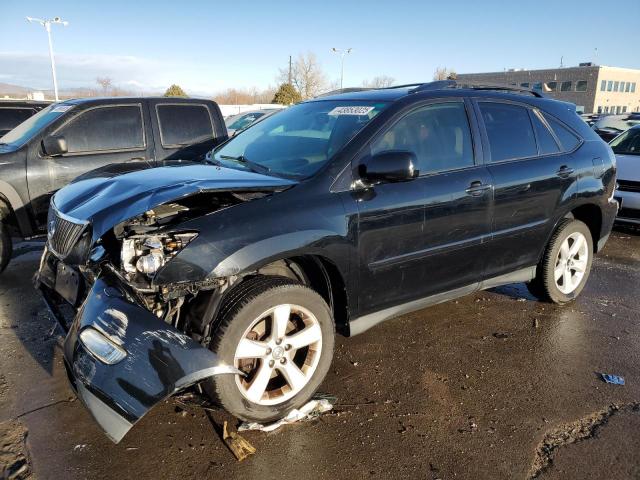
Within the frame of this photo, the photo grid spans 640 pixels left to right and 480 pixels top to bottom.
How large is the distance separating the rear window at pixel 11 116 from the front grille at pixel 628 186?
1026 centimetres

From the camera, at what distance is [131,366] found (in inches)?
88.4

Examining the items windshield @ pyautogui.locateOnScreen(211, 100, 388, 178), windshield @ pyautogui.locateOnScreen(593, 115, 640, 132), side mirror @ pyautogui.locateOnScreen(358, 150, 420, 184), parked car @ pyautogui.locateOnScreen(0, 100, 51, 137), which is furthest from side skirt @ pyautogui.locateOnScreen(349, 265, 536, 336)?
windshield @ pyautogui.locateOnScreen(593, 115, 640, 132)

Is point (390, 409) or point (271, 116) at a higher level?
point (271, 116)

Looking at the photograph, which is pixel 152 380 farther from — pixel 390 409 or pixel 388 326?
pixel 388 326

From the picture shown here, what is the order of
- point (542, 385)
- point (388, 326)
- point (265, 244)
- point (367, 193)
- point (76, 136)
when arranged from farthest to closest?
1. point (76, 136)
2. point (388, 326)
3. point (542, 385)
4. point (367, 193)
5. point (265, 244)

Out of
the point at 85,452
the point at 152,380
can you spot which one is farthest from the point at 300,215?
the point at 85,452

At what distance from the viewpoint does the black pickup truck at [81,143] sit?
17.3 ft

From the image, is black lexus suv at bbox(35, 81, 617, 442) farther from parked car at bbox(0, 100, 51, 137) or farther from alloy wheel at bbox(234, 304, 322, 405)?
parked car at bbox(0, 100, 51, 137)

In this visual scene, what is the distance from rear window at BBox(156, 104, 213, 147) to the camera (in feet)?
20.3

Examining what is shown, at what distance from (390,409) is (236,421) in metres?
0.93

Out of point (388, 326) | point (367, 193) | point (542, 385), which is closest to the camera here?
point (367, 193)

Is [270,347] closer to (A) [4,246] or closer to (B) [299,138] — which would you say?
(B) [299,138]

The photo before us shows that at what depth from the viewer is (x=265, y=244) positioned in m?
2.67

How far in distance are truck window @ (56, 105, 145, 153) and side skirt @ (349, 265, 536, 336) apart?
4075mm
